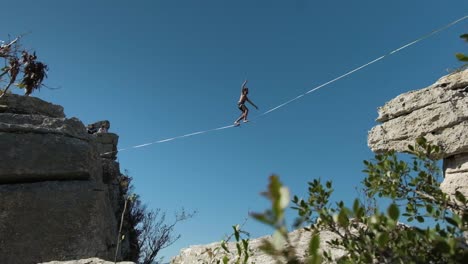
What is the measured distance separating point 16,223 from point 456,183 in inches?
324

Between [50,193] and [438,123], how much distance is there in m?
7.95

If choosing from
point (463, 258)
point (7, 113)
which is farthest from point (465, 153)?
point (7, 113)

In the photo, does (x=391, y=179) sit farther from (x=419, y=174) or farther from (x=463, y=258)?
(x=463, y=258)

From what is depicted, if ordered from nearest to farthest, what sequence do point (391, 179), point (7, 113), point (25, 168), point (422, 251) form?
point (422, 251) → point (391, 179) → point (25, 168) → point (7, 113)

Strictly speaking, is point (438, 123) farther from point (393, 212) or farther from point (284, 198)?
point (284, 198)

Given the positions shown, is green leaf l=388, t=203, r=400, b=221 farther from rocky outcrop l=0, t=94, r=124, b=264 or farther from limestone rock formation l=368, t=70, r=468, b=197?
rocky outcrop l=0, t=94, r=124, b=264

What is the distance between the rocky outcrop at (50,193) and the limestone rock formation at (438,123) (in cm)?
633

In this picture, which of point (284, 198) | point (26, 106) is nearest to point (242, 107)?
point (26, 106)

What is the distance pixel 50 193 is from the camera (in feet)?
29.8

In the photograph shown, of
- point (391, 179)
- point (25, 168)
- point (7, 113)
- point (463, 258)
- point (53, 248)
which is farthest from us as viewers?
point (7, 113)

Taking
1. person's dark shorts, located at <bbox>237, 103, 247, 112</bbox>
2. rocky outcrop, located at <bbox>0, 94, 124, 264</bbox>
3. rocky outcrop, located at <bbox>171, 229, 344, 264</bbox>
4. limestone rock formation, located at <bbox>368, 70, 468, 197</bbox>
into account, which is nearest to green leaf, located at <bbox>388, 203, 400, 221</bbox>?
rocky outcrop, located at <bbox>171, 229, 344, 264</bbox>

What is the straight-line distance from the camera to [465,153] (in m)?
5.66

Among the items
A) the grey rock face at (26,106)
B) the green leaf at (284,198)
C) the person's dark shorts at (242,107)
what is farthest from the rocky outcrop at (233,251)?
the person's dark shorts at (242,107)

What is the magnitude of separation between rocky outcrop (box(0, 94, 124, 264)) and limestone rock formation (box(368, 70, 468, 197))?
633cm
